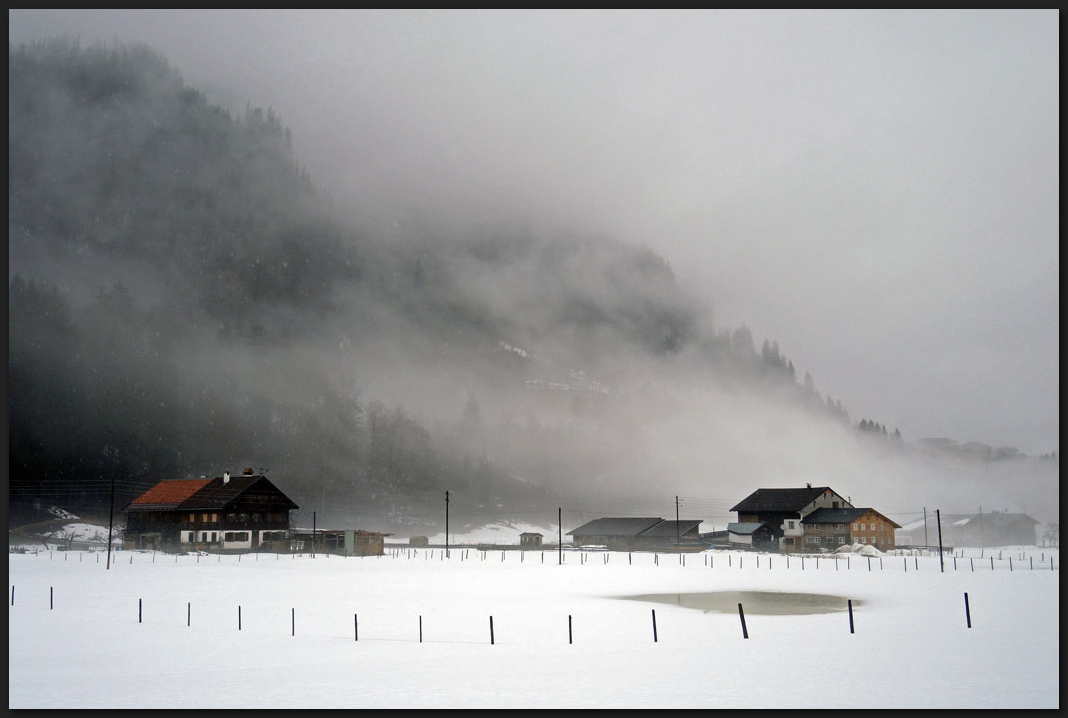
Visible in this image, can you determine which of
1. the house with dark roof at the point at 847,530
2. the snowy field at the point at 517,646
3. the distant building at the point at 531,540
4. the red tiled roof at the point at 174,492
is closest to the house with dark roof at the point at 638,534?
the distant building at the point at 531,540

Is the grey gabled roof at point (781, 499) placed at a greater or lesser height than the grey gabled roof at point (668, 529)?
greater

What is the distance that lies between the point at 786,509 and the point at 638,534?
22489 mm

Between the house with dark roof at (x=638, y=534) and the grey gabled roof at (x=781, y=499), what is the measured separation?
8.99 metres

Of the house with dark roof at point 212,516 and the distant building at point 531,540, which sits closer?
the house with dark roof at point 212,516

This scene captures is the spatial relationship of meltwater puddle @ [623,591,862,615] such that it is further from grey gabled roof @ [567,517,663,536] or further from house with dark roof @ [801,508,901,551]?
grey gabled roof @ [567,517,663,536]

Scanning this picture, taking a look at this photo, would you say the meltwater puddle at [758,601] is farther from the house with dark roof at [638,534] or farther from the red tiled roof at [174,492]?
the red tiled roof at [174,492]

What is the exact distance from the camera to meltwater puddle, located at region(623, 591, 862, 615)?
44.2 m

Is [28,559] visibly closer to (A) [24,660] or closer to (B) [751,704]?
(A) [24,660]

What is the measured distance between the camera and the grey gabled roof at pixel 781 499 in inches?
5101

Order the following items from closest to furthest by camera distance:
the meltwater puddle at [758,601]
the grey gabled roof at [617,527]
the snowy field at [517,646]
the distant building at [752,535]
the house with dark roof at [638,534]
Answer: the snowy field at [517,646]
the meltwater puddle at [758,601]
the distant building at [752,535]
the house with dark roof at [638,534]
the grey gabled roof at [617,527]

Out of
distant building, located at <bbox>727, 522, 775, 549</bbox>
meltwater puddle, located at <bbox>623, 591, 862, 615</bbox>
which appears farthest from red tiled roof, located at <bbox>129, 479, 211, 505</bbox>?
meltwater puddle, located at <bbox>623, 591, 862, 615</bbox>

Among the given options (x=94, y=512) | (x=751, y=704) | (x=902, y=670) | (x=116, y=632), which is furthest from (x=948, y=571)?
(x=94, y=512)

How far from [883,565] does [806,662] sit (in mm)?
60365

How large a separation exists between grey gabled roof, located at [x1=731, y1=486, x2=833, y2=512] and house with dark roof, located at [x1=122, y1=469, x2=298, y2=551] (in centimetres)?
6894
